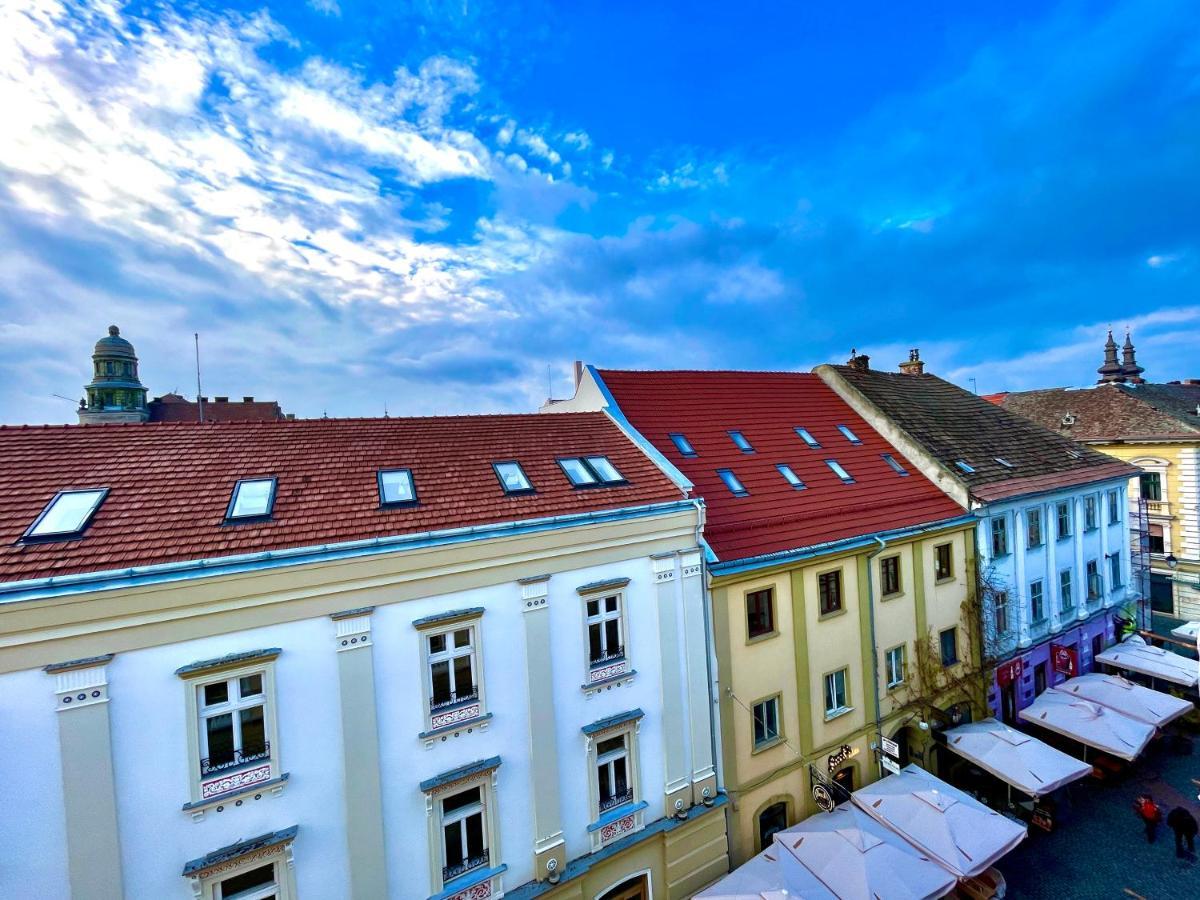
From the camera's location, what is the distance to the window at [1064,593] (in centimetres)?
2052

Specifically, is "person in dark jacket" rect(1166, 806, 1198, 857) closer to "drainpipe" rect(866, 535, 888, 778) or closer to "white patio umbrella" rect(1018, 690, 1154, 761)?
"white patio umbrella" rect(1018, 690, 1154, 761)

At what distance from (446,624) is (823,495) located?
11.1 metres

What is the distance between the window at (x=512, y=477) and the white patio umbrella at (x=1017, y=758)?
45.8 ft

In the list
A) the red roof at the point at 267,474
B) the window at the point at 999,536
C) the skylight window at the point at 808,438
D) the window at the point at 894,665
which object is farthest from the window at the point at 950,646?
the red roof at the point at 267,474

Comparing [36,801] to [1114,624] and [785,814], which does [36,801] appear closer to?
[785,814]

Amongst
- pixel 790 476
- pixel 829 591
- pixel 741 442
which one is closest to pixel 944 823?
pixel 829 591

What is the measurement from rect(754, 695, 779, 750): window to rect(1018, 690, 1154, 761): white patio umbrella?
9.64 meters

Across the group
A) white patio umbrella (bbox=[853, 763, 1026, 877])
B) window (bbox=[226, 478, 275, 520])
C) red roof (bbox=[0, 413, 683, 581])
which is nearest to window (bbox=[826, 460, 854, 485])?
red roof (bbox=[0, 413, 683, 581])

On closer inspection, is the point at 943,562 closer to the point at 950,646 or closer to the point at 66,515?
the point at 950,646

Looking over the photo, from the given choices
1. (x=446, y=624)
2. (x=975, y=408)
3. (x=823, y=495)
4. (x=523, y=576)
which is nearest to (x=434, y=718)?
(x=446, y=624)

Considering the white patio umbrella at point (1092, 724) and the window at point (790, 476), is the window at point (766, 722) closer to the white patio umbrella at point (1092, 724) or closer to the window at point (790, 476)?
the window at point (790, 476)

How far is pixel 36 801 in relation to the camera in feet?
23.3

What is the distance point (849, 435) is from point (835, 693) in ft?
29.1

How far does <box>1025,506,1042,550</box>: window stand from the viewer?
1944 cm
